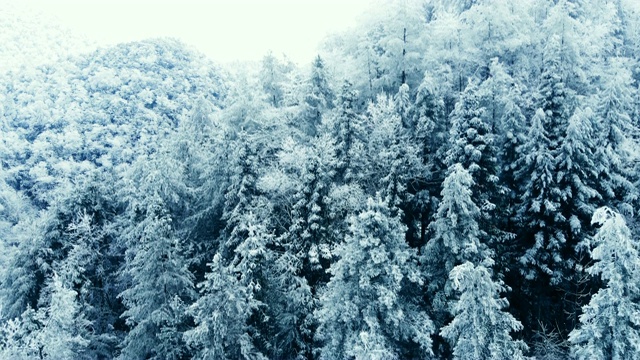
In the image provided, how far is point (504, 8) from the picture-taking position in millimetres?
30281

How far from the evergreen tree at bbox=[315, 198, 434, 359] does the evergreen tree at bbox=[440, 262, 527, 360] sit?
180 centimetres

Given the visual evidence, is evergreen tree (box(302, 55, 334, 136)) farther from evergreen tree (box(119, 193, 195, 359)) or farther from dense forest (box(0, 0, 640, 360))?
evergreen tree (box(119, 193, 195, 359))

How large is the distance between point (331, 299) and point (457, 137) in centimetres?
857

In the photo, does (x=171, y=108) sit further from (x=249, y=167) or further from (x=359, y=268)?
(x=359, y=268)

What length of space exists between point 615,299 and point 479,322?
4.25 m

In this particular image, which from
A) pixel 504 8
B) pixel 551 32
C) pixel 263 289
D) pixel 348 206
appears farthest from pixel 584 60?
pixel 263 289

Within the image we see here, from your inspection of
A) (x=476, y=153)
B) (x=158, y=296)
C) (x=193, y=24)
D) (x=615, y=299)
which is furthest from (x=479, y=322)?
(x=193, y=24)

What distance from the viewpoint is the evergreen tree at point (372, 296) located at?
1755 cm

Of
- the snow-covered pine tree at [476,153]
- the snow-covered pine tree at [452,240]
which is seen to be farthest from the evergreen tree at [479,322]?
A: the snow-covered pine tree at [476,153]

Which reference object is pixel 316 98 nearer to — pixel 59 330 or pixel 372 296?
pixel 372 296

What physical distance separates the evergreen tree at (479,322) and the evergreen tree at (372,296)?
70.9 inches

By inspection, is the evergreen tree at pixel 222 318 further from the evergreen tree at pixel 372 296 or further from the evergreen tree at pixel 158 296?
the evergreen tree at pixel 158 296

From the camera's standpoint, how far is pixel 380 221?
17656 millimetres

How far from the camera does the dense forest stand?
17.9 meters
